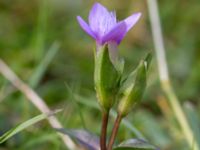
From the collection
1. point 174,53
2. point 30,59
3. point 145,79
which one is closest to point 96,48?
point 145,79

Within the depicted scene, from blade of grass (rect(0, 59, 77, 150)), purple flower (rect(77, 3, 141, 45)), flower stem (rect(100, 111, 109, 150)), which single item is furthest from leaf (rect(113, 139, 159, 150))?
blade of grass (rect(0, 59, 77, 150))

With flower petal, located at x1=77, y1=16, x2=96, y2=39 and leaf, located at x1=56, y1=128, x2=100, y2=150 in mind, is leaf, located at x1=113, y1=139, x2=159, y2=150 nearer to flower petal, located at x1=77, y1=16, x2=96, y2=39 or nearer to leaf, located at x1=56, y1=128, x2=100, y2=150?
leaf, located at x1=56, y1=128, x2=100, y2=150

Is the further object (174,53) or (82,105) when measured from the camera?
(174,53)

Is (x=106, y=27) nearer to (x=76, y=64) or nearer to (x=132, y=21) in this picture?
(x=132, y=21)

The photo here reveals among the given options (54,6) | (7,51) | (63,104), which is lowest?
(63,104)

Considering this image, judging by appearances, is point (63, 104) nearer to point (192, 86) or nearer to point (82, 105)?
point (82, 105)

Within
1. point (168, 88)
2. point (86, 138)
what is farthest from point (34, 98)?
point (86, 138)

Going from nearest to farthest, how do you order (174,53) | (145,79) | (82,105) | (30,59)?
(145,79) < (82,105) < (30,59) < (174,53)
